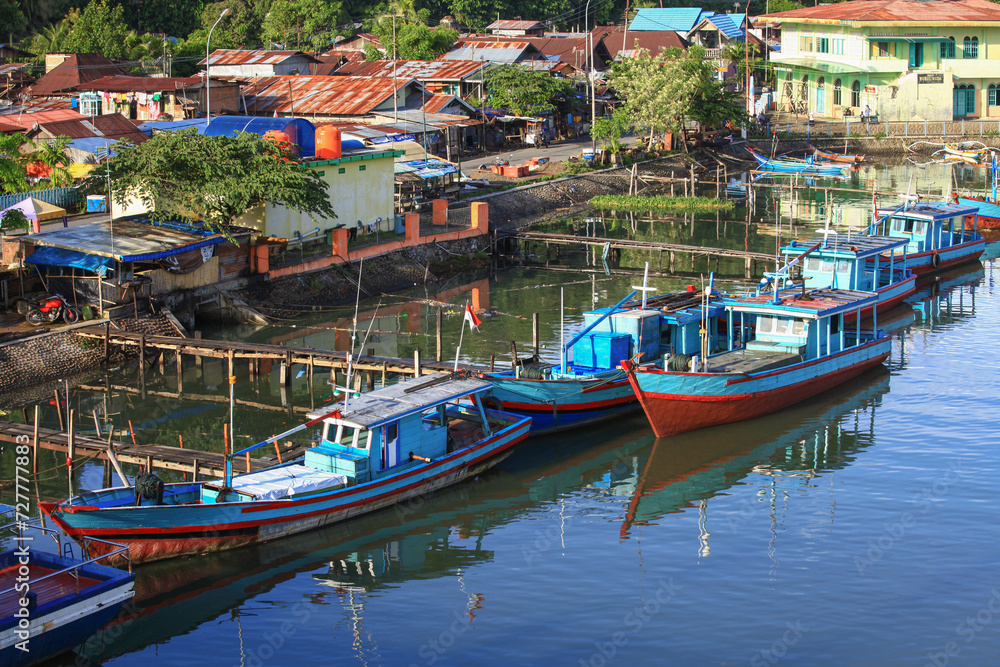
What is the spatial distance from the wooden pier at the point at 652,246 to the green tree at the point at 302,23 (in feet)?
181

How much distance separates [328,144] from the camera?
162 feet

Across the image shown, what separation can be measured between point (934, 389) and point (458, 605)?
20.9 metres

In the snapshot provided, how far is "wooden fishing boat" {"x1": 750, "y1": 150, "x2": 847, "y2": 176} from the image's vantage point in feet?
241

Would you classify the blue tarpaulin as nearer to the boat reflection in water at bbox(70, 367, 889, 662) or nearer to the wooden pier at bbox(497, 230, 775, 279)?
the boat reflection in water at bbox(70, 367, 889, 662)

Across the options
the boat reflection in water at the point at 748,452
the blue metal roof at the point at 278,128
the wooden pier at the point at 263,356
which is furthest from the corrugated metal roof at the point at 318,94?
the boat reflection in water at the point at 748,452

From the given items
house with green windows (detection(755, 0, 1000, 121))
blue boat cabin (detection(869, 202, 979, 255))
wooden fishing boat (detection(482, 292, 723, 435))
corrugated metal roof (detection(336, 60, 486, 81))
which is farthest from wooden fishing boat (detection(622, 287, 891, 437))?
house with green windows (detection(755, 0, 1000, 121))

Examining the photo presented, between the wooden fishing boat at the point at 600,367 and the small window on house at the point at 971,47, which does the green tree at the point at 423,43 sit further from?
the wooden fishing boat at the point at 600,367

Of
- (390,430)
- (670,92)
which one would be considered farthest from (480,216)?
(390,430)

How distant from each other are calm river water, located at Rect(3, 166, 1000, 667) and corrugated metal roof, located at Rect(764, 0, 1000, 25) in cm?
5538

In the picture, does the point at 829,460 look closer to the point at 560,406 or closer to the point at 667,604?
the point at 560,406

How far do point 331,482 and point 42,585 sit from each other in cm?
710

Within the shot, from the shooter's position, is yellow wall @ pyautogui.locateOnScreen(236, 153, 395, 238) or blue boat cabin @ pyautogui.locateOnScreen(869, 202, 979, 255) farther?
blue boat cabin @ pyautogui.locateOnScreen(869, 202, 979, 255)

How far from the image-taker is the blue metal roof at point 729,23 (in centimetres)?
10838

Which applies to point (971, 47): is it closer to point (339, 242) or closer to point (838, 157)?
point (838, 157)
